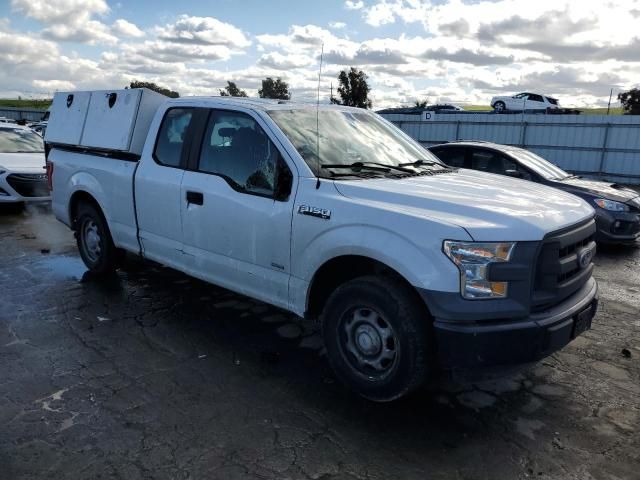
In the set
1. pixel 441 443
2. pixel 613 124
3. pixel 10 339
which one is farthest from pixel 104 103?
pixel 613 124


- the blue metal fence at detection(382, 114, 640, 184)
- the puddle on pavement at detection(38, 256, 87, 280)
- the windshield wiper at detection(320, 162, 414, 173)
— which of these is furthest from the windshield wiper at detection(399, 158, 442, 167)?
the blue metal fence at detection(382, 114, 640, 184)

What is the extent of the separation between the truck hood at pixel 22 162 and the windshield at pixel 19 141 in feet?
1.58

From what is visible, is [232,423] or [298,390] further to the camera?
[298,390]

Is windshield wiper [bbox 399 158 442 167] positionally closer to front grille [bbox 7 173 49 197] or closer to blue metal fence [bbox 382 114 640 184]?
front grille [bbox 7 173 49 197]

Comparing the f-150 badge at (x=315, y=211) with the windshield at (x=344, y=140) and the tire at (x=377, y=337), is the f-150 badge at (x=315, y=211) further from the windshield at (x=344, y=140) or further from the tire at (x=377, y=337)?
the tire at (x=377, y=337)

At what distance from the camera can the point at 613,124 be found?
59.1 feet

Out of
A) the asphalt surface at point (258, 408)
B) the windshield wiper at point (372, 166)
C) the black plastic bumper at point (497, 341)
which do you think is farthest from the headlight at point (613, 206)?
the black plastic bumper at point (497, 341)

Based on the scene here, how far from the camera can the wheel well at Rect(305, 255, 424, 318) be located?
347 cm

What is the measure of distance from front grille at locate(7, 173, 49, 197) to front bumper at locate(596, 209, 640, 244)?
9437mm

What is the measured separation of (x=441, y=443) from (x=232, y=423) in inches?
48.4

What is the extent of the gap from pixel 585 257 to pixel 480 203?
0.87 meters

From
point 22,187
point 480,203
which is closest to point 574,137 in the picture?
point 22,187

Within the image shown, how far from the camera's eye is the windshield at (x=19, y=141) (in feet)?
36.4

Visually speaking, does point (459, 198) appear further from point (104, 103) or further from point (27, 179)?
point (27, 179)
